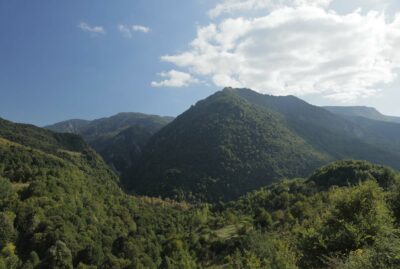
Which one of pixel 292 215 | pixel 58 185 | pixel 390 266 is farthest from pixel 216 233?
pixel 390 266

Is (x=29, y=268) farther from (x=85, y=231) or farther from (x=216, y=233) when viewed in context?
(x=216, y=233)

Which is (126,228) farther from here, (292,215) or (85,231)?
(292,215)

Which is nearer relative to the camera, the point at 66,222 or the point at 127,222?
the point at 66,222

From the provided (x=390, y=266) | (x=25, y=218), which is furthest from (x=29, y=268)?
(x=390, y=266)

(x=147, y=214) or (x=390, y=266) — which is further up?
(x=390, y=266)

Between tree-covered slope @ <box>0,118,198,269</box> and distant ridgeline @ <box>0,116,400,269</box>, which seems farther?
tree-covered slope @ <box>0,118,198,269</box>

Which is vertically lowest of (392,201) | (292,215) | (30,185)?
(292,215)

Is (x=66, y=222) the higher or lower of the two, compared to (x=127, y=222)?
higher

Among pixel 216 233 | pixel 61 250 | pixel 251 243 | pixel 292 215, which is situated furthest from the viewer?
pixel 216 233

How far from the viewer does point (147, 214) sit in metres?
152

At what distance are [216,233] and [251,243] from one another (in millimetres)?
38705

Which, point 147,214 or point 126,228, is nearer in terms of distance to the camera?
point 126,228

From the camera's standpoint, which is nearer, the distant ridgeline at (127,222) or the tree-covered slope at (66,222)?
the distant ridgeline at (127,222)

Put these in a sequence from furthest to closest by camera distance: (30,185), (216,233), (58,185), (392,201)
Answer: (58,185) < (30,185) < (216,233) < (392,201)
